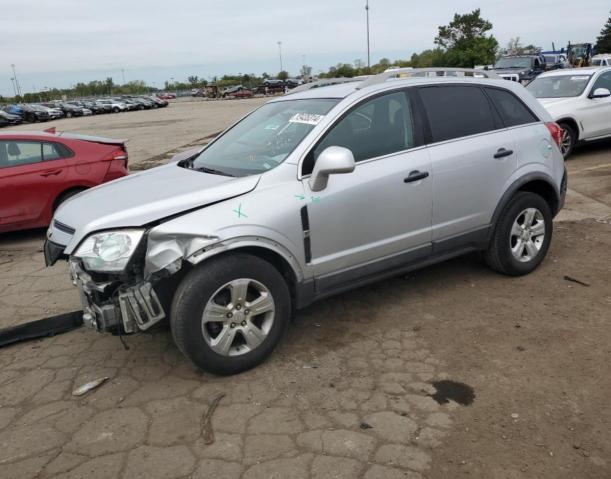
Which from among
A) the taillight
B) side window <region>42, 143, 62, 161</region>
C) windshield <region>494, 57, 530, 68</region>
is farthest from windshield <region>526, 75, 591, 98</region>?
windshield <region>494, 57, 530, 68</region>

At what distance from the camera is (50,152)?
7062mm

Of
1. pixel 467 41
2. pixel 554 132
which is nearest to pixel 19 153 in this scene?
pixel 554 132

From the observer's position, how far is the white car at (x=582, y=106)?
991 cm

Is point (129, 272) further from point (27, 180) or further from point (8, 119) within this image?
point (8, 119)

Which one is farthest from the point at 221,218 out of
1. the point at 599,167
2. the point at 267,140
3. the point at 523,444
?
the point at 599,167

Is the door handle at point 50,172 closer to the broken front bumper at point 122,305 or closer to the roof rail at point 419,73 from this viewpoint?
the broken front bumper at point 122,305

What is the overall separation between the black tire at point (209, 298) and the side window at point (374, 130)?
0.77 metres

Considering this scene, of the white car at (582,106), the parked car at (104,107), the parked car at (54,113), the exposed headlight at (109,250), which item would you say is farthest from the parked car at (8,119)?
the exposed headlight at (109,250)

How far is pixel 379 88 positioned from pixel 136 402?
2726 millimetres

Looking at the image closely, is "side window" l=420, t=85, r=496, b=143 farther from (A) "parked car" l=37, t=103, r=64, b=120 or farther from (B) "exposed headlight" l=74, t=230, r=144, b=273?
(A) "parked car" l=37, t=103, r=64, b=120

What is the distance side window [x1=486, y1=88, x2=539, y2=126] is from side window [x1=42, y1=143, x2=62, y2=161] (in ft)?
17.7

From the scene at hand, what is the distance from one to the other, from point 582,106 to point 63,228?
9539 millimetres

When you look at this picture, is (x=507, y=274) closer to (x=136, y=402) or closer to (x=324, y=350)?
(x=324, y=350)

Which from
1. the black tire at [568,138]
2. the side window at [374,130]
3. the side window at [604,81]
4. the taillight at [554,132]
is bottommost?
the black tire at [568,138]
